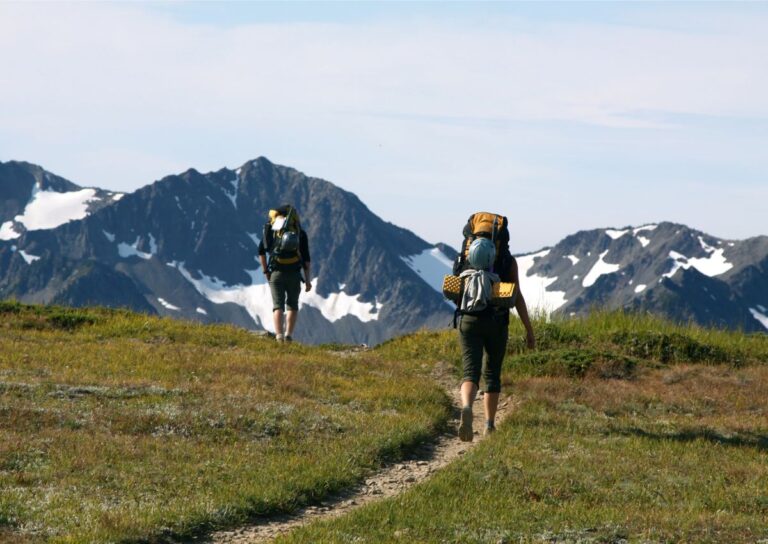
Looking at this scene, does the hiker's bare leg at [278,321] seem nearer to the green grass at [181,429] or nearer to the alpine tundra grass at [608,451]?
the green grass at [181,429]

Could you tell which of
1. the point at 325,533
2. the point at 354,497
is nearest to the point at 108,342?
the point at 354,497

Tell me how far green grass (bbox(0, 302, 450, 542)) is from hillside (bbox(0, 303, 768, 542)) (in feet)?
0.12

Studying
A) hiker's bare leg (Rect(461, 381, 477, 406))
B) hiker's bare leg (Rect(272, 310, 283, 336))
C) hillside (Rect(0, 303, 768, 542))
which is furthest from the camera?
hiker's bare leg (Rect(272, 310, 283, 336))

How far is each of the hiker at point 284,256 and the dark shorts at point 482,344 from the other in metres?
9.01

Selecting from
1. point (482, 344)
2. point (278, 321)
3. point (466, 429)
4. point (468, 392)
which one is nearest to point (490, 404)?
point (468, 392)

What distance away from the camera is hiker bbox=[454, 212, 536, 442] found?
15836 millimetres

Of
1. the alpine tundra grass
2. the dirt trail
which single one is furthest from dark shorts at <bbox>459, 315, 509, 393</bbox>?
the dirt trail

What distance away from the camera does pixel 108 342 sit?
24328 millimetres

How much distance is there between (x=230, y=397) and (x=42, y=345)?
7167mm

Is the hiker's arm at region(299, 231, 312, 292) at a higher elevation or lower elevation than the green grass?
higher

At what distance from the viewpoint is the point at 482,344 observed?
1623cm

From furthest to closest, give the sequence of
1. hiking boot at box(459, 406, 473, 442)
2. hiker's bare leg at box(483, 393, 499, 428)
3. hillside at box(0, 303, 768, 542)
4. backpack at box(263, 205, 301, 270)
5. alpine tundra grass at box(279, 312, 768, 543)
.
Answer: backpack at box(263, 205, 301, 270), hiker's bare leg at box(483, 393, 499, 428), hiking boot at box(459, 406, 473, 442), hillside at box(0, 303, 768, 542), alpine tundra grass at box(279, 312, 768, 543)

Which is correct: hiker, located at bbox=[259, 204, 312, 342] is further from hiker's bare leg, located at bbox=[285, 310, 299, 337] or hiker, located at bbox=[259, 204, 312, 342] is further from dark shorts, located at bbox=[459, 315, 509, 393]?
dark shorts, located at bbox=[459, 315, 509, 393]

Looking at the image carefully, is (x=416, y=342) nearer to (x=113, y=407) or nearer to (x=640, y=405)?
(x=640, y=405)
